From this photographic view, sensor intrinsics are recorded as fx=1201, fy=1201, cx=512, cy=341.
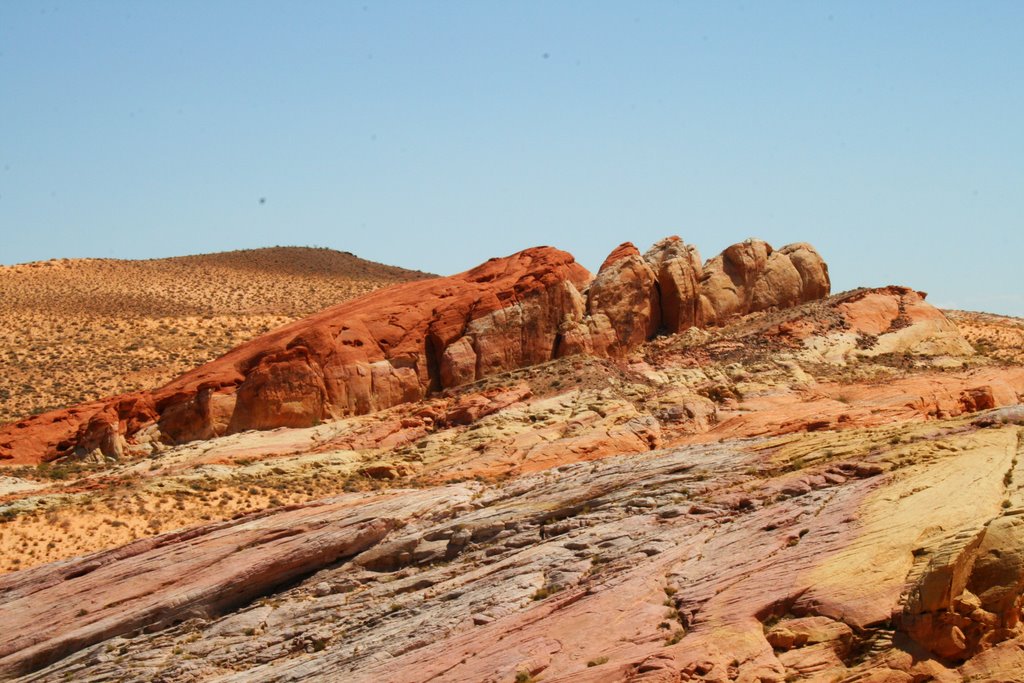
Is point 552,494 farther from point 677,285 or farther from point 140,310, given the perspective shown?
point 140,310

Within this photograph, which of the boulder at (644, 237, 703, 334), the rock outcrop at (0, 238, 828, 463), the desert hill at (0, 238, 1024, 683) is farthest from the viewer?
the boulder at (644, 237, 703, 334)

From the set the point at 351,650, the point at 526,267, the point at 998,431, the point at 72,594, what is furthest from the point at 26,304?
the point at 998,431

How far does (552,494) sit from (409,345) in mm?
12707

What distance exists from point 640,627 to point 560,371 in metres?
17.7

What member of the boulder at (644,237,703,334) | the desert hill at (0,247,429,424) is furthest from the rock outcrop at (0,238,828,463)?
the desert hill at (0,247,429,424)

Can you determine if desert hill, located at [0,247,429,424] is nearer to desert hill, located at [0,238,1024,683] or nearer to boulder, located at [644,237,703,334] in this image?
desert hill, located at [0,238,1024,683]

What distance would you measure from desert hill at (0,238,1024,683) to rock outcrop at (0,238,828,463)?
98 millimetres

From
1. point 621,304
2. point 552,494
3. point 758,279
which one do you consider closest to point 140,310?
point 621,304

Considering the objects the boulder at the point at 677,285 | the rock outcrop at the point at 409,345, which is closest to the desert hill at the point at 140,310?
the rock outcrop at the point at 409,345

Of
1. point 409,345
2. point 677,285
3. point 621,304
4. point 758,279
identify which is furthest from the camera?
point 758,279

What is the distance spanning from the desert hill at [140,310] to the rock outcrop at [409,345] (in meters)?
19.5

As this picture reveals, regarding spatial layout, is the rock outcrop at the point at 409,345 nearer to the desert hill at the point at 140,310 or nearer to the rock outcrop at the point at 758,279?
the rock outcrop at the point at 758,279

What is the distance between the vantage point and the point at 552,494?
26531mm

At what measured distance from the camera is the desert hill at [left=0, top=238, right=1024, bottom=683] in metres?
18.5
